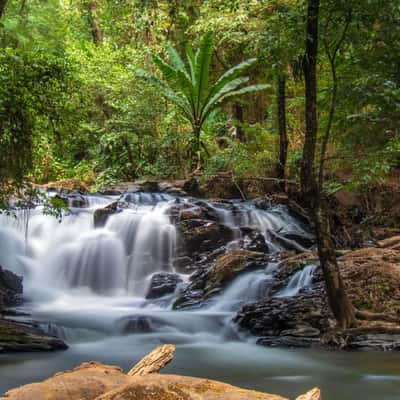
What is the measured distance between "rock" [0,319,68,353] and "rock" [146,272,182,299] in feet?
10.1

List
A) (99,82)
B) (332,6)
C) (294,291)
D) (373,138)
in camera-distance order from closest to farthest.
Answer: (332,6), (373,138), (294,291), (99,82)

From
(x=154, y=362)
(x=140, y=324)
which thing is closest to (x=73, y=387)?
(x=154, y=362)

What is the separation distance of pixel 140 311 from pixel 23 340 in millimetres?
2669

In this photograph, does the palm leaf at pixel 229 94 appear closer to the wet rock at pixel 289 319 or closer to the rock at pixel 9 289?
the rock at pixel 9 289

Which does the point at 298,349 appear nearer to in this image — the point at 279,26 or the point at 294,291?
the point at 294,291

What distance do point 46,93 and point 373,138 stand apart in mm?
4608

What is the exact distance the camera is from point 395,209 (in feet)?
44.0

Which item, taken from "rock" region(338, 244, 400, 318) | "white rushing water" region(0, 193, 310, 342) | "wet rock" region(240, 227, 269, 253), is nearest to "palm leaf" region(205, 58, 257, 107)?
"white rushing water" region(0, 193, 310, 342)

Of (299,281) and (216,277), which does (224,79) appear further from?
(299,281)

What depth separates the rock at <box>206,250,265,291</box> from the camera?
894 cm

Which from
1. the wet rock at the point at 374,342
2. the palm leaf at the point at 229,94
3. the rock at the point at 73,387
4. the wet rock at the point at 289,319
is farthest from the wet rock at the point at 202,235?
the rock at the point at 73,387

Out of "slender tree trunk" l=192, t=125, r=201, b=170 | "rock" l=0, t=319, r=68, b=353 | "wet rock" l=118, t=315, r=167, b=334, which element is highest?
"slender tree trunk" l=192, t=125, r=201, b=170

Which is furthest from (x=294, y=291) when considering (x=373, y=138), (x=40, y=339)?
(x=40, y=339)

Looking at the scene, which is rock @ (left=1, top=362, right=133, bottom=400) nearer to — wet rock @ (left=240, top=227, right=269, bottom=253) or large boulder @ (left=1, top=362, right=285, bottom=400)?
large boulder @ (left=1, top=362, right=285, bottom=400)
